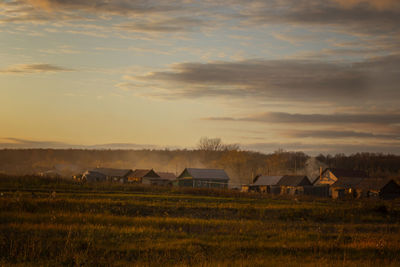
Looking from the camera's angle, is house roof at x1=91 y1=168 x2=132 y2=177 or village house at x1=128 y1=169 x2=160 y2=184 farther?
house roof at x1=91 y1=168 x2=132 y2=177

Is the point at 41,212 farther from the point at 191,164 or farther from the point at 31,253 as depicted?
the point at 191,164

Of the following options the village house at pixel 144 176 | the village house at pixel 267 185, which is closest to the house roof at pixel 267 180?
the village house at pixel 267 185

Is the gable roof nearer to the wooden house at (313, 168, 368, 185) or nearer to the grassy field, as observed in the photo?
the wooden house at (313, 168, 368, 185)

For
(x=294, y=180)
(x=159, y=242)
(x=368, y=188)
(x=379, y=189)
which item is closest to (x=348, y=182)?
(x=368, y=188)

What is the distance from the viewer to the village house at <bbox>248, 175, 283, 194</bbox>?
95.6 m

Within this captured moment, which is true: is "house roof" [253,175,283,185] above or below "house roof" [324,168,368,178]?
below

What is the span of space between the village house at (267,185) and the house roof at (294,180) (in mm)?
1312

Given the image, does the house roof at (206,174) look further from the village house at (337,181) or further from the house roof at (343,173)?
the house roof at (343,173)

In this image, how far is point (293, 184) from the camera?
91.2 meters

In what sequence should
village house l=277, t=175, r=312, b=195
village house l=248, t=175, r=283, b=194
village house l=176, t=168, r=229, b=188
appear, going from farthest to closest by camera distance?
village house l=176, t=168, r=229, b=188 → village house l=248, t=175, r=283, b=194 → village house l=277, t=175, r=312, b=195

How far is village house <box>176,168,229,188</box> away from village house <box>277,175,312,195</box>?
12923 mm

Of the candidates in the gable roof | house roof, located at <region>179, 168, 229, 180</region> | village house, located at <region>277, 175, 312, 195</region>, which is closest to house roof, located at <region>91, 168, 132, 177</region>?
house roof, located at <region>179, 168, 229, 180</region>

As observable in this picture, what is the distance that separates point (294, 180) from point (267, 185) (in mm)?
7006

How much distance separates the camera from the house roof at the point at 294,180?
90631 mm
